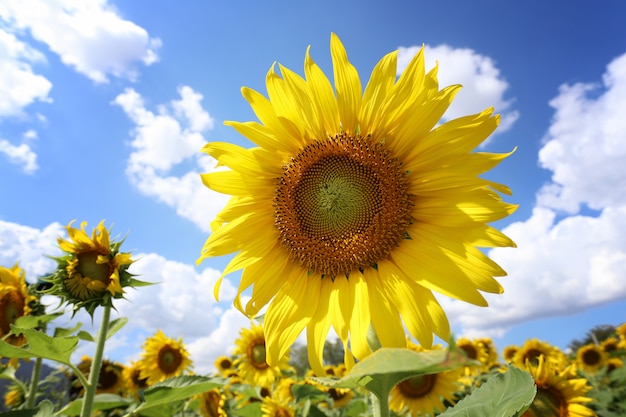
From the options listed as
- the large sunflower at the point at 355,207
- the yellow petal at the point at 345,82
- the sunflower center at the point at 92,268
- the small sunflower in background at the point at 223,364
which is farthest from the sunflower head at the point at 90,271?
the small sunflower in background at the point at 223,364

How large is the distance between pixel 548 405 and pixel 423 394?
5.80 ft

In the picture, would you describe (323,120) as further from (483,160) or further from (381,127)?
(483,160)

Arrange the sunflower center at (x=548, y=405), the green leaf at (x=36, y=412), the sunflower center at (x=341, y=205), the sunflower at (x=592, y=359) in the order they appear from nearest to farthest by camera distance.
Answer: the sunflower center at (x=341, y=205) < the green leaf at (x=36, y=412) < the sunflower center at (x=548, y=405) < the sunflower at (x=592, y=359)

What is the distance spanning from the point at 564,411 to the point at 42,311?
18.7ft

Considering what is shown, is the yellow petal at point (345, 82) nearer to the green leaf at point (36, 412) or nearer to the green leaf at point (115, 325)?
the green leaf at point (36, 412)

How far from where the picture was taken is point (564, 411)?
4.71 metres

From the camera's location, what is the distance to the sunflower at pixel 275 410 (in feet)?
17.0

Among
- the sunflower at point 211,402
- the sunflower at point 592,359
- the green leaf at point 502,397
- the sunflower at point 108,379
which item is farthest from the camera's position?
the sunflower at point 592,359

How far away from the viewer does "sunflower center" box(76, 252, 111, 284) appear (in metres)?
4.33

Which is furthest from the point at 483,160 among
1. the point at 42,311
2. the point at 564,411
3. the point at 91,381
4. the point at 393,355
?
the point at 42,311

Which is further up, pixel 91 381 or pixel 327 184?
pixel 327 184

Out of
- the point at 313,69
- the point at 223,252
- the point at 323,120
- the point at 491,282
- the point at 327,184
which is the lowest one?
the point at 491,282

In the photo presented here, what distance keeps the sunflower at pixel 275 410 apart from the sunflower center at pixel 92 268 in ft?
7.38

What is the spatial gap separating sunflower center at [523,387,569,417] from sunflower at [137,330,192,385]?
586 centimetres
